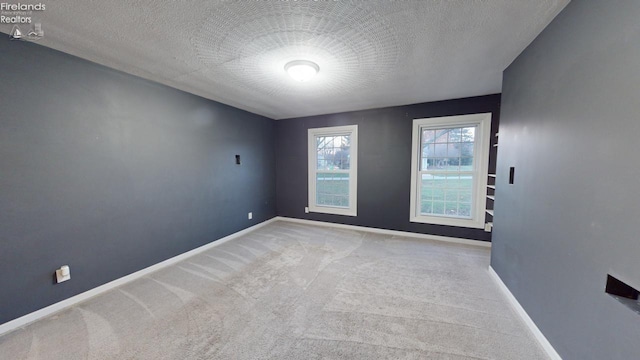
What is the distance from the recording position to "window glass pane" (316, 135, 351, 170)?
4055 mm

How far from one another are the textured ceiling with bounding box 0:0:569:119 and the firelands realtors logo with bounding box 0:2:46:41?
3 centimetres

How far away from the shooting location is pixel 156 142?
8.08ft

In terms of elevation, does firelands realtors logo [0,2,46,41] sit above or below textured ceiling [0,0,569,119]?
below

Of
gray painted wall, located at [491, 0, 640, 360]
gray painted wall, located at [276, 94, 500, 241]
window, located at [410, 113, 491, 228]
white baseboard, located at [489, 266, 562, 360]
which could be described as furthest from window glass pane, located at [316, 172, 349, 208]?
gray painted wall, located at [491, 0, 640, 360]

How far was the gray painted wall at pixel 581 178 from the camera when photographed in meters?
0.90

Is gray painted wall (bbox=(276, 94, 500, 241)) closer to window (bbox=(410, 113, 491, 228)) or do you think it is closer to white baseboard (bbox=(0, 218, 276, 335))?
Answer: window (bbox=(410, 113, 491, 228))

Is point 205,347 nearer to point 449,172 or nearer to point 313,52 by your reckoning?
point 313,52

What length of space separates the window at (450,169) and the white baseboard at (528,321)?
1.24 metres

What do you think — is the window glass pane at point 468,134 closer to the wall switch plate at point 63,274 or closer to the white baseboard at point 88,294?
the white baseboard at point 88,294

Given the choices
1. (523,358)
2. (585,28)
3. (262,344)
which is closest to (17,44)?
(262,344)

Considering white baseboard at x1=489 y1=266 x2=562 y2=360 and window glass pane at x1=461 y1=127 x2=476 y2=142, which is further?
window glass pane at x1=461 y1=127 x2=476 y2=142

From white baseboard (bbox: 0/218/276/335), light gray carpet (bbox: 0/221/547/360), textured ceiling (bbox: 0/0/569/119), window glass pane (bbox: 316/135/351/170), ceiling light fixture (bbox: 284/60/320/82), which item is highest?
textured ceiling (bbox: 0/0/569/119)

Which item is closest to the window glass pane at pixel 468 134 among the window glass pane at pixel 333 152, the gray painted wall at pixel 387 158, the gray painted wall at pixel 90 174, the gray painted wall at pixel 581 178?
the gray painted wall at pixel 387 158

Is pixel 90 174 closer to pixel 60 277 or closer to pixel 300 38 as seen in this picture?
pixel 60 277
